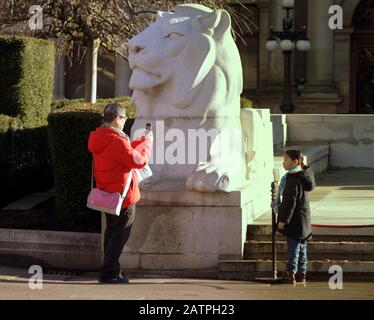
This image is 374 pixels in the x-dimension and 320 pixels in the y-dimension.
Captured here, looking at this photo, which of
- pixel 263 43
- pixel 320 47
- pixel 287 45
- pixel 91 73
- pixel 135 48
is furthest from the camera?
pixel 263 43

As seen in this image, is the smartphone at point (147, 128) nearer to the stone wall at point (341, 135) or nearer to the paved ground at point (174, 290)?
the paved ground at point (174, 290)

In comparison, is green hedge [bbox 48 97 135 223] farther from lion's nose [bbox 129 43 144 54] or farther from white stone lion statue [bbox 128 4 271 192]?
lion's nose [bbox 129 43 144 54]

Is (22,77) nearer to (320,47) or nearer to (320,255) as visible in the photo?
(320,255)

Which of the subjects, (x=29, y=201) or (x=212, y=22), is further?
(x=29, y=201)

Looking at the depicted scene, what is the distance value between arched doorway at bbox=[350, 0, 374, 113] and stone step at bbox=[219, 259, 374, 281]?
1101 inches

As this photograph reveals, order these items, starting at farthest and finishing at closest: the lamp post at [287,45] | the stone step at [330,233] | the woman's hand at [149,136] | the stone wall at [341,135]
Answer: the lamp post at [287,45] < the stone wall at [341,135] < the stone step at [330,233] < the woman's hand at [149,136]

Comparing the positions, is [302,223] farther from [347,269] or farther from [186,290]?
[186,290]

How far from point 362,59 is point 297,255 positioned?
29374 millimetres

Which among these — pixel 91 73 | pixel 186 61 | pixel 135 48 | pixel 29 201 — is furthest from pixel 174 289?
pixel 91 73

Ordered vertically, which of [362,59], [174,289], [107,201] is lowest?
[174,289]

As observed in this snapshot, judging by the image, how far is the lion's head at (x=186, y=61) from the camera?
10.7 m

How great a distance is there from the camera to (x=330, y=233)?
35.7 feet

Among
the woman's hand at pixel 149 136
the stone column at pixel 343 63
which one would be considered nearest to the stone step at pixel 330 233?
the woman's hand at pixel 149 136

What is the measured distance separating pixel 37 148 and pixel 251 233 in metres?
5.17
